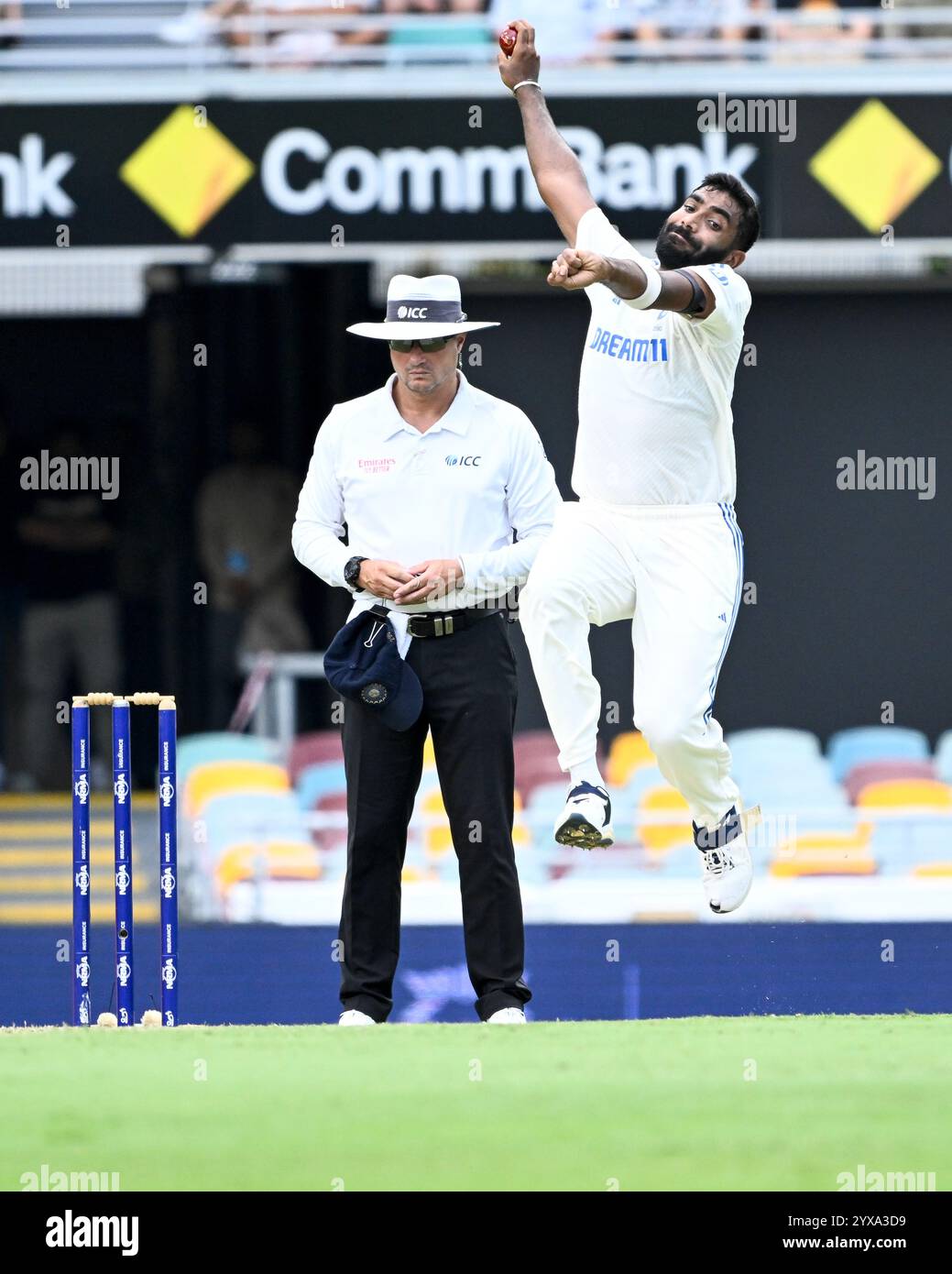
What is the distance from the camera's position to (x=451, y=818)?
19.7 feet

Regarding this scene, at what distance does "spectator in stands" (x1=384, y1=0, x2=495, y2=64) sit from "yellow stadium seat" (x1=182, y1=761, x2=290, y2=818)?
3.62 metres

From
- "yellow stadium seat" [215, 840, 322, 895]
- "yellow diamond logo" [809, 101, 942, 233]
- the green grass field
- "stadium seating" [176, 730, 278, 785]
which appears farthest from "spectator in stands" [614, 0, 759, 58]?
the green grass field

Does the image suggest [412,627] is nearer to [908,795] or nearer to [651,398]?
[651,398]

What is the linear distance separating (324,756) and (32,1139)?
21.2ft

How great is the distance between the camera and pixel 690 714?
5805mm

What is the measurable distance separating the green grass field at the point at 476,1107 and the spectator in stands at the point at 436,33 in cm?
711

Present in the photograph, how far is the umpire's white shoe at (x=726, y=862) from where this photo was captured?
239 inches

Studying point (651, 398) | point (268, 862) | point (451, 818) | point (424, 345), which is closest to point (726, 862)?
point (451, 818)

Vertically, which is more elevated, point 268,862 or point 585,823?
point 585,823

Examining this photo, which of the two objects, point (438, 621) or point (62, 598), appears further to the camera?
point (62, 598)

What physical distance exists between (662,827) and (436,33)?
4.51 m

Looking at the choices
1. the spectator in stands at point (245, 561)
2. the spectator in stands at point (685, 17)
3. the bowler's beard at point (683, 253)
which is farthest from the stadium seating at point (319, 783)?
the bowler's beard at point (683, 253)

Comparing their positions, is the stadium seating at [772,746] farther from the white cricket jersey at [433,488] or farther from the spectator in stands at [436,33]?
the white cricket jersey at [433,488]
